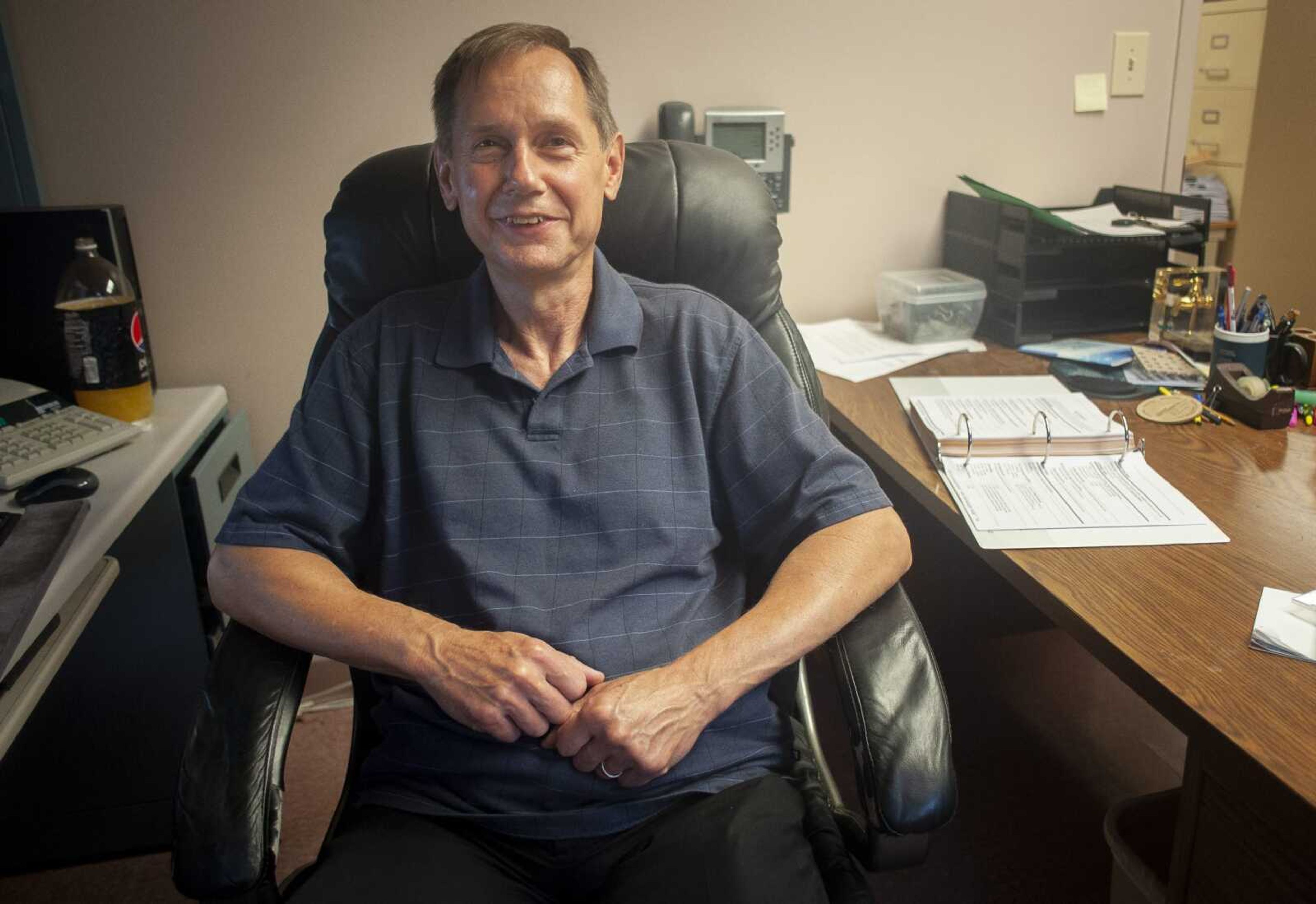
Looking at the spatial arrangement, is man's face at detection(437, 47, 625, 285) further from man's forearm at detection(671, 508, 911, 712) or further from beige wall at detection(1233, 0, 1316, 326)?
beige wall at detection(1233, 0, 1316, 326)

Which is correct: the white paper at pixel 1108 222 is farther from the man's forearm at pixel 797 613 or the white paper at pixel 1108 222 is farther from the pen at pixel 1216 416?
the man's forearm at pixel 797 613

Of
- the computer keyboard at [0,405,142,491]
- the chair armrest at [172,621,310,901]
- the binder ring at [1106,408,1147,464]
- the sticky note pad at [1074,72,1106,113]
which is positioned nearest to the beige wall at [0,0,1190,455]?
the sticky note pad at [1074,72,1106,113]

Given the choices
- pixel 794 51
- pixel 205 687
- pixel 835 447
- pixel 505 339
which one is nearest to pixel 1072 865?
pixel 835 447

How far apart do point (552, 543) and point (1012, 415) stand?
0.72 metres

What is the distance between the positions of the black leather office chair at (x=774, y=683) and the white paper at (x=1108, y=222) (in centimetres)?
76

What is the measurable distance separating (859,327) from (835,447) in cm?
86

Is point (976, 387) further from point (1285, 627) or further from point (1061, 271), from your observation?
point (1285, 627)

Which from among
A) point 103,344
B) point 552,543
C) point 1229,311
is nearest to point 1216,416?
point 1229,311

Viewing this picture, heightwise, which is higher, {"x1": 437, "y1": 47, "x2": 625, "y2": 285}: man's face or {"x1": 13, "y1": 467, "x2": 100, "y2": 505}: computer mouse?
{"x1": 437, "y1": 47, "x2": 625, "y2": 285}: man's face

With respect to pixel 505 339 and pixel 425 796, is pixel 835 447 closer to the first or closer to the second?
pixel 505 339

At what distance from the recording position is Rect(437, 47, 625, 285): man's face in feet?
3.73

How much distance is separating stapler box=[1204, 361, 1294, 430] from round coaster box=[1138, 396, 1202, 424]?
0.03m

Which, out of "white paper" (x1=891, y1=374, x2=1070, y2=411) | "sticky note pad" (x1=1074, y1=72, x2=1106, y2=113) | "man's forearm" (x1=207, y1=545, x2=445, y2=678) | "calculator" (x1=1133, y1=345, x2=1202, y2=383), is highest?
"sticky note pad" (x1=1074, y1=72, x2=1106, y2=113)

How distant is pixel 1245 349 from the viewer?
151 cm
